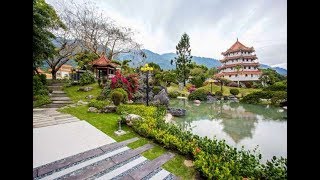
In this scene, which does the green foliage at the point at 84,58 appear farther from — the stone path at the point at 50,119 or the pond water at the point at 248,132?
the pond water at the point at 248,132

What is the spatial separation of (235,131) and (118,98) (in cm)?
576

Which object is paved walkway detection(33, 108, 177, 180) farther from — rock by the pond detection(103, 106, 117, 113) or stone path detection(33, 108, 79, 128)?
rock by the pond detection(103, 106, 117, 113)

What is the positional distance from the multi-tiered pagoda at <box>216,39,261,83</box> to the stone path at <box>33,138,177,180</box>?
106ft

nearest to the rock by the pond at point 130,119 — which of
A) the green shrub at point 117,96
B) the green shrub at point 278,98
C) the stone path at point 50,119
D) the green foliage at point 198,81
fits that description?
the stone path at point 50,119

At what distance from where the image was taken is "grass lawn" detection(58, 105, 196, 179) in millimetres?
4298

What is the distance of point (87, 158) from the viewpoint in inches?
176

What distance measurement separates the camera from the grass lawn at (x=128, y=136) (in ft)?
14.1

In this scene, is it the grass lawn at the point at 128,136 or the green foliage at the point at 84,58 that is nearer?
the grass lawn at the point at 128,136

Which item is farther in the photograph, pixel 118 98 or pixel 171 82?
pixel 171 82

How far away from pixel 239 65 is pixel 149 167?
34.1 metres
